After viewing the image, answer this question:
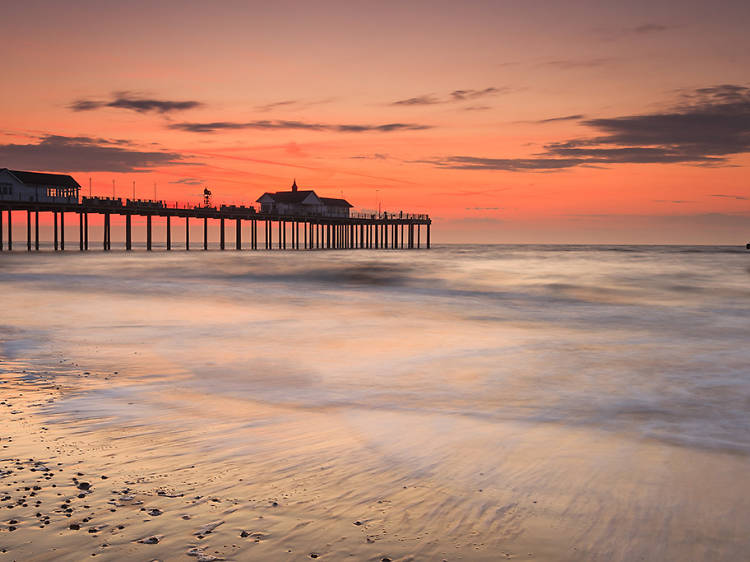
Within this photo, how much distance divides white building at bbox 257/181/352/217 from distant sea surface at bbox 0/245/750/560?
7244cm

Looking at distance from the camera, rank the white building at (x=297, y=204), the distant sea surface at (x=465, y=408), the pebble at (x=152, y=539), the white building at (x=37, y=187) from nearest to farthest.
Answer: the pebble at (x=152, y=539)
the distant sea surface at (x=465, y=408)
the white building at (x=37, y=187)
the white building at (x=297, y=204)

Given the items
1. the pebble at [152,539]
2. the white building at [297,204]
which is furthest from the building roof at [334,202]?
the pebble at [152,539]

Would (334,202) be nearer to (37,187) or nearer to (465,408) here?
(37,187)

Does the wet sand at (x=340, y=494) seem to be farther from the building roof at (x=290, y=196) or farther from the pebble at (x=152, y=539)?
the building roof at (x=290, y=196)

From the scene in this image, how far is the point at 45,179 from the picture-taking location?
5997 centimetres

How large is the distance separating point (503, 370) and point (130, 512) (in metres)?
6.84

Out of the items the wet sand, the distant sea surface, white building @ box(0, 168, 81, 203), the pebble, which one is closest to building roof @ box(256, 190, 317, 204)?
white building @ box(0, 168, 81, 203)

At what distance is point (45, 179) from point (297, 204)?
35891mm

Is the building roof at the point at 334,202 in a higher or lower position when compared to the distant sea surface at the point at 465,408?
higher

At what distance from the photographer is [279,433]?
6160 millimetres

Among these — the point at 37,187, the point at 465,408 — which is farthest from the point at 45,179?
the point at 465,408

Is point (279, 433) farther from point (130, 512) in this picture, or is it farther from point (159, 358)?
point (159, 358)

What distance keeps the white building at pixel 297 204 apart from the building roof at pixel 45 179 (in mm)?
30558

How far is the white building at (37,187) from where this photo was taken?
5744 cm
